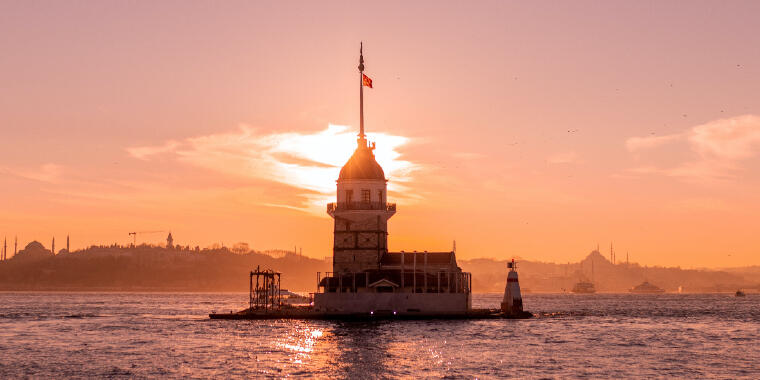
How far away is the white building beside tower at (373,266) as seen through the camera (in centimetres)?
10438

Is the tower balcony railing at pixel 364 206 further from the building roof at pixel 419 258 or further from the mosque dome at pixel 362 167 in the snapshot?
the building roof at pixel 419 258

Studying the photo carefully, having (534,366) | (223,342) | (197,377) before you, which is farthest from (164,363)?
(534,366)

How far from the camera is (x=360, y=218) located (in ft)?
358

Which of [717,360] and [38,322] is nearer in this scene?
[717,360]

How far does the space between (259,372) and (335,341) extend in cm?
2051

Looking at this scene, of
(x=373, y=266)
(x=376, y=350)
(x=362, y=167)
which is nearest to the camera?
(x=376, y=350)

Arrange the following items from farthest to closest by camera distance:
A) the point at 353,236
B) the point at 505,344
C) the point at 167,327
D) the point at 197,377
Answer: the point at 353,236, the point at 167,327, the point at 505,344, the point at 197,377

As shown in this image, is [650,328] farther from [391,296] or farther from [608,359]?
[608,359]

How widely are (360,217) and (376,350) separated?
41257 millimetres

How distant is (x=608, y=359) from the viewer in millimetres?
65062

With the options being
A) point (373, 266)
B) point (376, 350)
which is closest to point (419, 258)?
point (373, 266)

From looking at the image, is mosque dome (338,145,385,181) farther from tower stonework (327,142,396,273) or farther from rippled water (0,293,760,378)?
rippled water (0,293,760,378)

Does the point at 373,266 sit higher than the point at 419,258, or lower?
lower

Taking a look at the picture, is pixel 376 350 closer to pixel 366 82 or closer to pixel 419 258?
pixel 419 258
